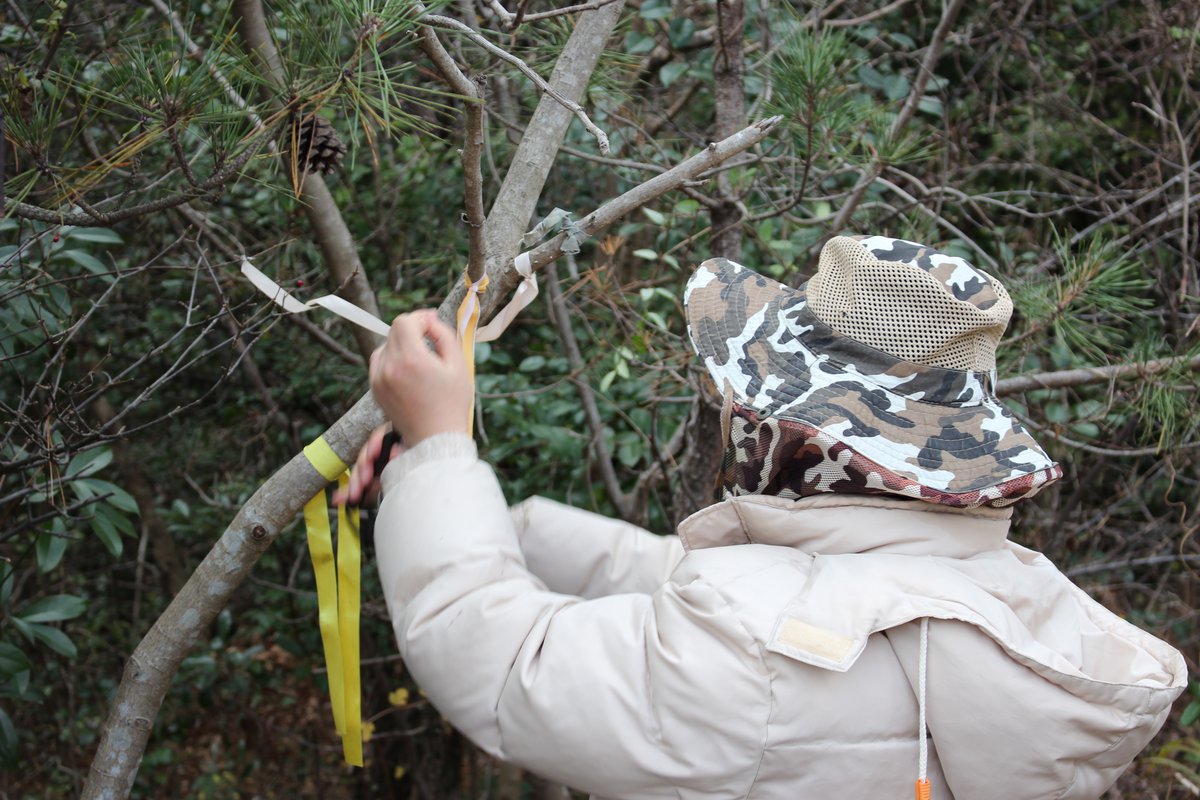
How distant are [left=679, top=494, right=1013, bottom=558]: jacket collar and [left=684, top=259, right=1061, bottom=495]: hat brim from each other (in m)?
0.05

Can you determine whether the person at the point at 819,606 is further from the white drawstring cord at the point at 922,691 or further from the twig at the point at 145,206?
the twig at the point at 145,206

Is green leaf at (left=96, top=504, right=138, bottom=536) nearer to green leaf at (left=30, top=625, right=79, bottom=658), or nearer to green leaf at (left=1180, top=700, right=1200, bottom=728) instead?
green leaf at (left=30, top=625, right=79, bottom=658)

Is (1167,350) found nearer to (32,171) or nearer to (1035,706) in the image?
(1035,706)

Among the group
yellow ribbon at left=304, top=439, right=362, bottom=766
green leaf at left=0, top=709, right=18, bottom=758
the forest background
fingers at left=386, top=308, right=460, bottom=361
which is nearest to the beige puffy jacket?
fingers at left=386, top=308, right=460, bottom=361

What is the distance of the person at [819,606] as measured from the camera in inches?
41.1

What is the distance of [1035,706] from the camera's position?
1.05 meters

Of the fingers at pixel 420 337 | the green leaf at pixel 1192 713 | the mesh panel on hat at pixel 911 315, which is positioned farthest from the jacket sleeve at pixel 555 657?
the green leaf at pixel 1192 713

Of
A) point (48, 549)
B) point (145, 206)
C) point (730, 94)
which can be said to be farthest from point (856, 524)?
point (48, 549)

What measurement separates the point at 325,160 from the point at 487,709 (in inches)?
34.4

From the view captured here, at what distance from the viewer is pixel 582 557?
1.48 meters

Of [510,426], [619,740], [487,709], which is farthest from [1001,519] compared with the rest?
[510,426]

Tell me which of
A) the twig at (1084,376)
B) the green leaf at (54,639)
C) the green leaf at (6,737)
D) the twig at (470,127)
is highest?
the twig at (470,127)

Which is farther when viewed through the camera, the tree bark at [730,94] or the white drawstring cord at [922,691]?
the tree bark at [730,94]

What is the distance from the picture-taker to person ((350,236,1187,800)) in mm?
1043
